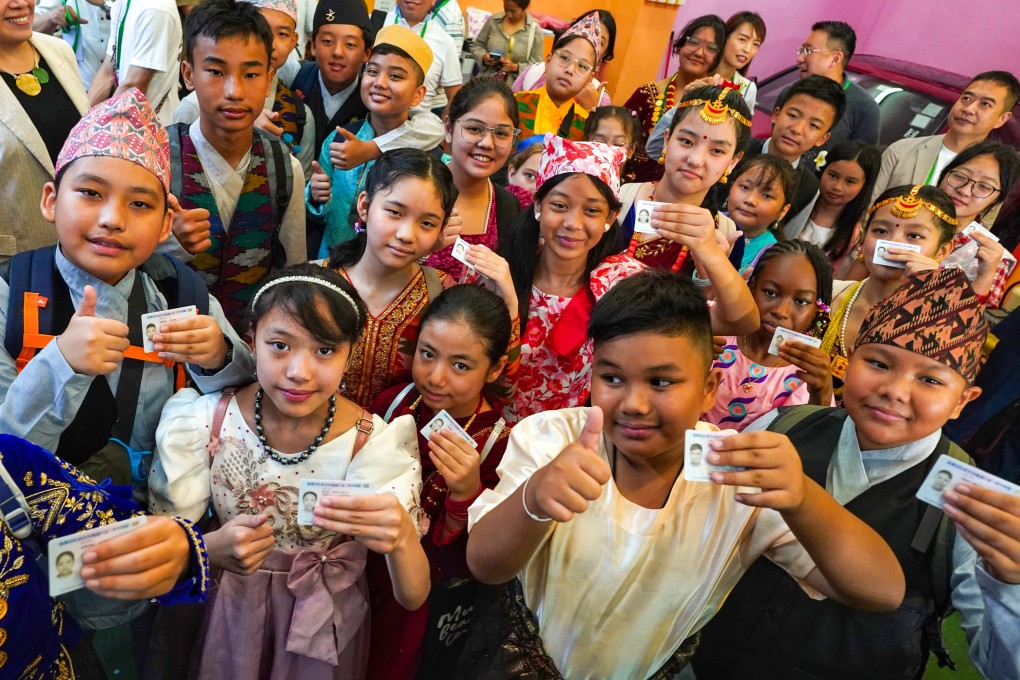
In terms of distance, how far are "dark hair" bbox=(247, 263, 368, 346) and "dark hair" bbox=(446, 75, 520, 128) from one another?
1.25 m

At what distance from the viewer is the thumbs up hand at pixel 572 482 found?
119 cm

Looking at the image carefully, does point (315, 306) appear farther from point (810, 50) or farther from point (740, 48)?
point (810, 50)

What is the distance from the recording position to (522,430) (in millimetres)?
1540

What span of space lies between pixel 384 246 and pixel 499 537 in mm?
1124

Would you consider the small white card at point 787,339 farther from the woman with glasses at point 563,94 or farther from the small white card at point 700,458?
the woman with glasses at point 563,94

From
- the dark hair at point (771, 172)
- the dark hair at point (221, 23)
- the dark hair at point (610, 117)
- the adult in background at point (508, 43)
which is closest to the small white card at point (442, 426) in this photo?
the dark hair at point (221, 23)

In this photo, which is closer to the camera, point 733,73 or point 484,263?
point 484,263

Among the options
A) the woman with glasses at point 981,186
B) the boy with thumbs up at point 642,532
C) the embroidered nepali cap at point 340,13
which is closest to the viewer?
the boy with thumbs up at point 642,532

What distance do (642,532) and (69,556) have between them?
41.2 inches

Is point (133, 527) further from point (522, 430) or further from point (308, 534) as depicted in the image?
point (522, 430)

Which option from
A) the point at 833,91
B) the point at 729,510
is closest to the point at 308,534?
the point at 729,510

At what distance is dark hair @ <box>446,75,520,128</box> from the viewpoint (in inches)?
107

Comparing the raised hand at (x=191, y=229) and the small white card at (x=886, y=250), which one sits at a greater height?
the small white card at (x=886, y=250)

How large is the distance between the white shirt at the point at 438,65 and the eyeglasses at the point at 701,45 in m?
1.67
